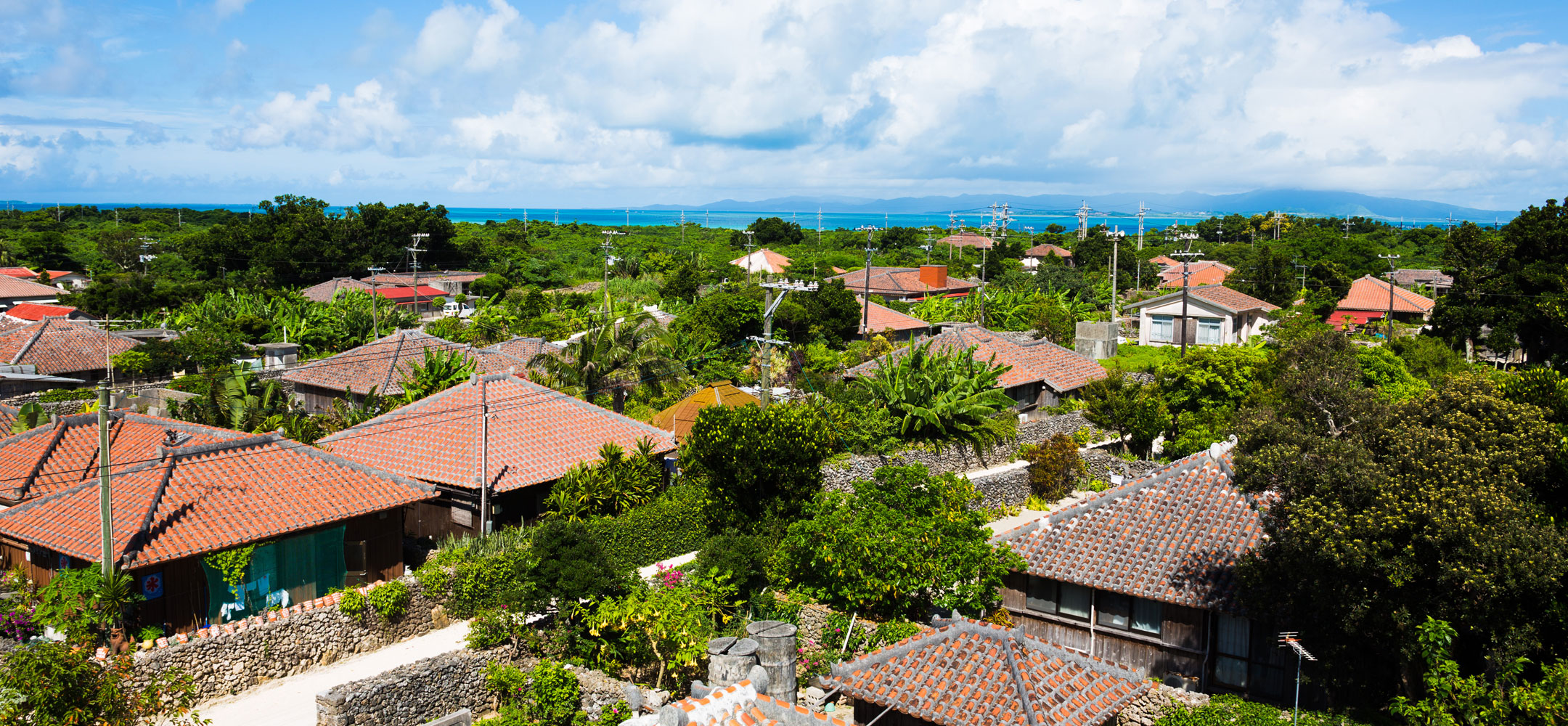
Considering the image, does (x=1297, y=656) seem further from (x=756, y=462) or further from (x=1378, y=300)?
(x=1378, y=300)

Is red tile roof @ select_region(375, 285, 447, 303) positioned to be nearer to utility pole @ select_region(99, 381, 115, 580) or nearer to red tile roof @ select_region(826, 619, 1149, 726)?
utility pole @ select_region(99, 381, 115, 580)

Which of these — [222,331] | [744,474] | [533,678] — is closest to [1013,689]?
[533,678]

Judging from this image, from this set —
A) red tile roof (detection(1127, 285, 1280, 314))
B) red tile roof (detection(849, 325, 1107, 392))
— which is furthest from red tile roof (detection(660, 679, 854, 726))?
red tile roof (detection(1127, 285, 1280, 314))

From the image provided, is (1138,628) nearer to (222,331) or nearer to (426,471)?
(426,471)

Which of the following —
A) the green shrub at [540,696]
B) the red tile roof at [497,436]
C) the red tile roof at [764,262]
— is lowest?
the green shrub at [540,696]

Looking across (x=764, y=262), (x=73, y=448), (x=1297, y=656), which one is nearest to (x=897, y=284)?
(x=764, y=262)

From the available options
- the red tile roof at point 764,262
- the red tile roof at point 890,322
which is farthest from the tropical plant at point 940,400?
the red tile roof at point 764,262

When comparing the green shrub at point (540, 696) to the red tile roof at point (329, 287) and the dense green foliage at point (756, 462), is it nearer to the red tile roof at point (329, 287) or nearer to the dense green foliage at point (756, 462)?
the dense green foliage at point (756, 462)
